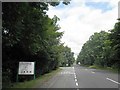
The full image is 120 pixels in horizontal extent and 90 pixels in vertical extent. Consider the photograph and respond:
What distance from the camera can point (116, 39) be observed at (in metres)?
57.9

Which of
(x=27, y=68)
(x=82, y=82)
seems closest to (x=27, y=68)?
(x=27, y=68)

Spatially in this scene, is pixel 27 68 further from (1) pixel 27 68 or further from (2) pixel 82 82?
(2) pixel 82 82

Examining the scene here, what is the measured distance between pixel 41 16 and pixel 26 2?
514 cm

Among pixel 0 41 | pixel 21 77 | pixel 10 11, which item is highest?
pixel 10 11

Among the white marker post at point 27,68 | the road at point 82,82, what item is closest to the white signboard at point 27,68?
the white marker post at point 27,68

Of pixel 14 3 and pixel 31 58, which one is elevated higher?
pixel 14 3

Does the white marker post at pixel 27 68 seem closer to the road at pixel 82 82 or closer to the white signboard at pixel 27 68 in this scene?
the white signboard at pixel 27 68

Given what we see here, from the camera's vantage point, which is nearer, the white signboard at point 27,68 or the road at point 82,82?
the road at point 82,82

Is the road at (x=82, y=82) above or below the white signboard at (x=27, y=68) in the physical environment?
below

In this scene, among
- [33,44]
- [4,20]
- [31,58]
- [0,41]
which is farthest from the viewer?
[31,58]

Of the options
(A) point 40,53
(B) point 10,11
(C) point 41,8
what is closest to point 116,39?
(A) point 40,53

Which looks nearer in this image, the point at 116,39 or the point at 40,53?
the point at 40,53

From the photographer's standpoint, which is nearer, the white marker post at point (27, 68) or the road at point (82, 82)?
the road at point (82, 82)

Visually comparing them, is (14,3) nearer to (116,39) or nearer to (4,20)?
(4,20)
